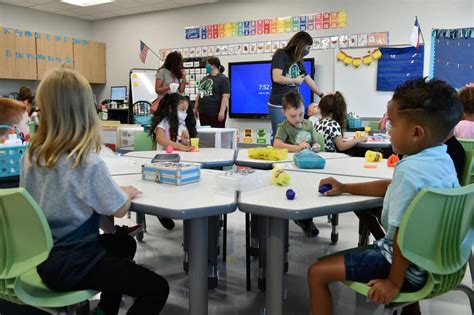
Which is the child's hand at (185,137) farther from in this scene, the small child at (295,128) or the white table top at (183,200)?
the white table top at (183,200)

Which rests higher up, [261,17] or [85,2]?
[85,2]

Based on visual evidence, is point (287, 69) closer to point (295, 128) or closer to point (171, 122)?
point (295, 128)

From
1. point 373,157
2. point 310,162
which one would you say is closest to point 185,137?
point 310,162

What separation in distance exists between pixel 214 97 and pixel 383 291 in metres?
4.15

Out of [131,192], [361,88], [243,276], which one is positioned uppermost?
[361,88]

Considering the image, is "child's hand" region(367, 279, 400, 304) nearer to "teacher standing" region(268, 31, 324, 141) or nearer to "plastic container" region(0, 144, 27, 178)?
"plastic container" region(0, 144, 27, 178)

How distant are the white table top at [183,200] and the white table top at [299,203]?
0.07 meters

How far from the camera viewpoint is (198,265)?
4.59ft

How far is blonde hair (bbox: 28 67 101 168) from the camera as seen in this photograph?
125 cm

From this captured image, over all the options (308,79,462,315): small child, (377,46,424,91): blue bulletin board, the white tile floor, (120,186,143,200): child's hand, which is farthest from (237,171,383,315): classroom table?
(377,46,424,91): blue bulletin board

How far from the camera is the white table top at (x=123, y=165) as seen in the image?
6.15 feet

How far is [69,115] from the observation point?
50.6 inches

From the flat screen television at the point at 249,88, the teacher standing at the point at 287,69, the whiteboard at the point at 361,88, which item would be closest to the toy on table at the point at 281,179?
the teacher standing at the point at 287,69

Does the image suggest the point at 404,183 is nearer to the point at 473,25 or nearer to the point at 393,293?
the point at 393,293
